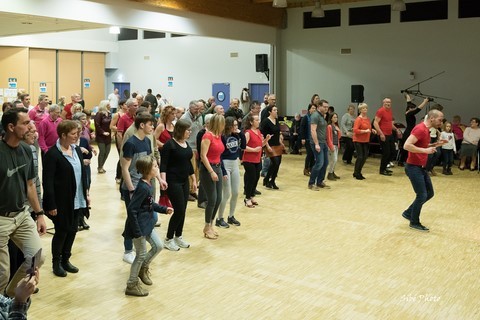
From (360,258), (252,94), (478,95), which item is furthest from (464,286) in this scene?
(252,94)

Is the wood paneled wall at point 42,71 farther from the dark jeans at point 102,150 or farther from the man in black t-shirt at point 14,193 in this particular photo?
the man in black t-shirt at point 14,193

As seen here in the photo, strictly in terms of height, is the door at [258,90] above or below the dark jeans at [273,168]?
above

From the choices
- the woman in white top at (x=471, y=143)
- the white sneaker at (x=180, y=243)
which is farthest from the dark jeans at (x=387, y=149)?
the white sneaker at (x=180, y=243)

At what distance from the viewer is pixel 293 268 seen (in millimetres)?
5512

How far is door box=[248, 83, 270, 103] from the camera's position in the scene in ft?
60.5

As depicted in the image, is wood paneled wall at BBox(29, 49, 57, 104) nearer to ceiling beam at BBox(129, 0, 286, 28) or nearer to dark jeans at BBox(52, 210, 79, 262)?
ceiling beam at BBox(129, 0, 286, 28)

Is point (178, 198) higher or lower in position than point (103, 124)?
lower

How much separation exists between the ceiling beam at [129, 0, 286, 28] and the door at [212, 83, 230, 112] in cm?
337

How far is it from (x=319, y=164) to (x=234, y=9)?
682cm

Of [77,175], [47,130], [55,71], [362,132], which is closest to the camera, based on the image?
[77,175]

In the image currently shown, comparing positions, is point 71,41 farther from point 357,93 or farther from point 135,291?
point 135,291

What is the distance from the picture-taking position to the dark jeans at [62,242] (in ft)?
16.5

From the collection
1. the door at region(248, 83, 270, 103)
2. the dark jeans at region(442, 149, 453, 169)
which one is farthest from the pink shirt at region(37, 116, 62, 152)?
the door at region(248, 83, 270, 103)

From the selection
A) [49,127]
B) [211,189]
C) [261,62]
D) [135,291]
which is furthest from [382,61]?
[135,291]
